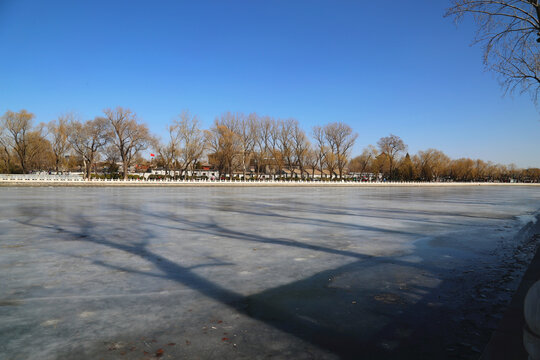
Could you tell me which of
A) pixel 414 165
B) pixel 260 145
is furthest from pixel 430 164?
pixel 260 145

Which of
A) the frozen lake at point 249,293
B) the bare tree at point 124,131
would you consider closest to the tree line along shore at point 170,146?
the bare tree at point 124,131

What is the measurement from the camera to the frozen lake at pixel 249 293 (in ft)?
11.5

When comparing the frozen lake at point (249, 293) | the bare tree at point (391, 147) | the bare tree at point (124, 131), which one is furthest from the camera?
the bare tree at point (391, 147)

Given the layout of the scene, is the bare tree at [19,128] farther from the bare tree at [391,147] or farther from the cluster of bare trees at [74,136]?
the bare tree at [391,147]

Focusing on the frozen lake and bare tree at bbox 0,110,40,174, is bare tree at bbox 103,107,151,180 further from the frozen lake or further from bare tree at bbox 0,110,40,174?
the frozen lake

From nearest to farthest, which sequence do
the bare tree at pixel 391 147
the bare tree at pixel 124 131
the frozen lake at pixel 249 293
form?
the frozen lake at pixel 249 293, the bare tree at pixel 124 131, the bare tree at pixel 391 147

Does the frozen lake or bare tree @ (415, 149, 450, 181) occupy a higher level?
bare tree @ (415, 149, 450, 181)

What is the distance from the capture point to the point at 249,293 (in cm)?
508

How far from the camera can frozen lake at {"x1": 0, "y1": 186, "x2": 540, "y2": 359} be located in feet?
11.5

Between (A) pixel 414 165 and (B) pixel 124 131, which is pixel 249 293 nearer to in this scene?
(B) pixel 124 131

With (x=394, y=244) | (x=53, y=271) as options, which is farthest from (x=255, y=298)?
(x=394, y=244)

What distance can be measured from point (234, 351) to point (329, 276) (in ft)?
9.74

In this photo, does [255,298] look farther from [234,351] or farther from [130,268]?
[130,268]

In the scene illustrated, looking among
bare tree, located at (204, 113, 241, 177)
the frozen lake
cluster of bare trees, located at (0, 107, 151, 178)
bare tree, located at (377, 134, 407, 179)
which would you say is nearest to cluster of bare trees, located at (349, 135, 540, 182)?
bare tree, located at (377, 134, 407, 179)
